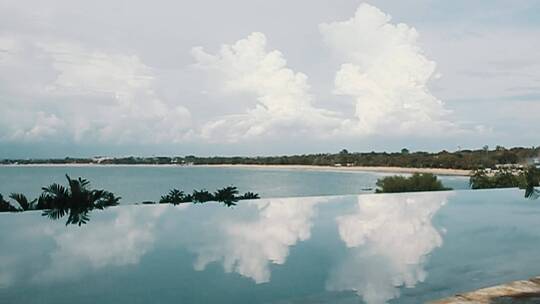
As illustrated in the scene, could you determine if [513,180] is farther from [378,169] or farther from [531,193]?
[378,169]

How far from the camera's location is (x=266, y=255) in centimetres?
465

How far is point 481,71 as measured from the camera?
11391mm

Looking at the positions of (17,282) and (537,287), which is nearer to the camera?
(537,287)

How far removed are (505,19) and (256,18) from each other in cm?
450

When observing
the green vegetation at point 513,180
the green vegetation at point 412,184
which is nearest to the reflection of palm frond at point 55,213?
the green vegetation at point 513,180

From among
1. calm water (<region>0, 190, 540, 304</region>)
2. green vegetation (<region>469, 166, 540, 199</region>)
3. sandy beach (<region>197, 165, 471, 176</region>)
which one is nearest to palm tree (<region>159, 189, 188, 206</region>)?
calm water (<region>0, 190, 540, 304</region>)

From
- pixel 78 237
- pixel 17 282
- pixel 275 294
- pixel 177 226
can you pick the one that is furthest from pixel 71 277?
pixel 177 226

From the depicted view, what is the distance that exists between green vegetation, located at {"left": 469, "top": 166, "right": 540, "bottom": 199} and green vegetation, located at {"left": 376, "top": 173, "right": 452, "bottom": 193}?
1.16 m

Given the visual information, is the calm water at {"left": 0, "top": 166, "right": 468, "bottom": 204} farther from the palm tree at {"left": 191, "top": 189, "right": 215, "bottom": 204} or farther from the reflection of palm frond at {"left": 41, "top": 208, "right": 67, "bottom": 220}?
the reflection of palm frond at {"left": 41, "top": 208, "right": 67, "bottom": 220}

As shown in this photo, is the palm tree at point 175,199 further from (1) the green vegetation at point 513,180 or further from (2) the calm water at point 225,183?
(2) the calm water at point 225,183

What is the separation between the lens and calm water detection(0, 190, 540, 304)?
341 cm

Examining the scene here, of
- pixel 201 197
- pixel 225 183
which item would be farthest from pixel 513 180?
pixel 225 183

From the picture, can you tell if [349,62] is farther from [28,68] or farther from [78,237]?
[78,237]

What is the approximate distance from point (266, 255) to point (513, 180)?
11.6 meters
